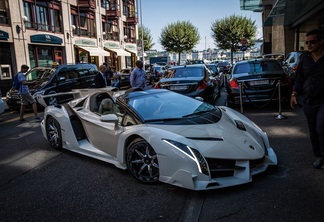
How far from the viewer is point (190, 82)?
8.59m

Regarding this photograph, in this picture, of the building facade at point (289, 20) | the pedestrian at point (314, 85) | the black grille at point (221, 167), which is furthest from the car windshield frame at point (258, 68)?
the building facade at point (289, 20)

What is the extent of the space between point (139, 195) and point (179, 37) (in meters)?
48.2

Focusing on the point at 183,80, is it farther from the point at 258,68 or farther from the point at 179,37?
the point at 179,37

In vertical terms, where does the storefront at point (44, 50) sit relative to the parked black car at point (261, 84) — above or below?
above

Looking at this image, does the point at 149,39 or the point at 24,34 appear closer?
the point at 24,34

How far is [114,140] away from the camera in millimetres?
4129

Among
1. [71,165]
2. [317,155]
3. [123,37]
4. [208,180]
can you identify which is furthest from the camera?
[123,37]

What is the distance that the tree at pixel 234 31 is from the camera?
45031 millimetres

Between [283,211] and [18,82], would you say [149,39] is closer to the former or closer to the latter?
[18,82]

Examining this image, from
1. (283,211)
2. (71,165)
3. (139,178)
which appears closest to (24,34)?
(71,165)

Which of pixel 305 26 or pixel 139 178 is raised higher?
pixel 305 26

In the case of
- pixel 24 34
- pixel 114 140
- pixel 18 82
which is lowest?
pixel 114 140

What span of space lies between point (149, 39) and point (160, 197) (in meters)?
54.2

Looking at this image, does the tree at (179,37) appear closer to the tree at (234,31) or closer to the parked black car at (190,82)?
the tree at (234,31)
